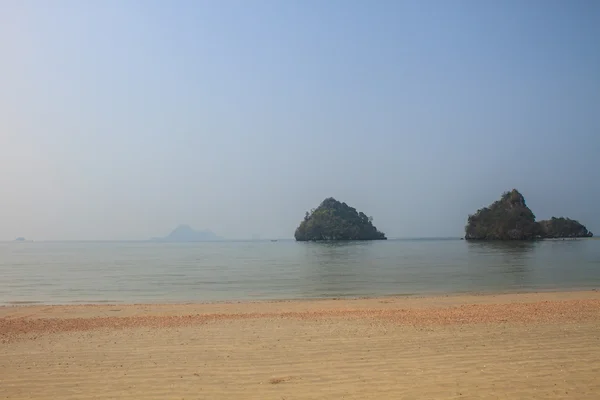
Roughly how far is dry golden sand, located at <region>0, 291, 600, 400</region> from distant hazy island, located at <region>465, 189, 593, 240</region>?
15439cm

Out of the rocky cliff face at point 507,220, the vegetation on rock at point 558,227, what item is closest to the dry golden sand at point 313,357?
the rocky cliff face at point 507,220

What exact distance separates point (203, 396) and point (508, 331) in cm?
779

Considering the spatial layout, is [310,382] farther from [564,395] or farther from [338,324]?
[338,324]

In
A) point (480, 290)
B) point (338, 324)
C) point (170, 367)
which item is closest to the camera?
point (170, 367)

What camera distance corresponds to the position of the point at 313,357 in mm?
9492

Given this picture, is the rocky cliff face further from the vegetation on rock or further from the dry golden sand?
the dry golden sand

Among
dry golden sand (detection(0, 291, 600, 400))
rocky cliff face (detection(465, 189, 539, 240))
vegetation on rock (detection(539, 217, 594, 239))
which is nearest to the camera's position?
dry golden sand (detection(0, 291, 600, 400))

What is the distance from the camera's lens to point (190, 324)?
1433 cm

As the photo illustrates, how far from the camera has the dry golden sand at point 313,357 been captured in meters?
7.51

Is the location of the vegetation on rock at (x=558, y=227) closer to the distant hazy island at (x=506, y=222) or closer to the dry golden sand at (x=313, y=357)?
the distant hazy island at (x=506, y=222)

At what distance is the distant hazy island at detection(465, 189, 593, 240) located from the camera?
516ft

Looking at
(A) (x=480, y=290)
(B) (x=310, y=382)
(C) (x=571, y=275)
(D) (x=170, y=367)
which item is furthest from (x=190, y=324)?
(C) (x=571, y=275)

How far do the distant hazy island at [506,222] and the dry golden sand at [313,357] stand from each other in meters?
154

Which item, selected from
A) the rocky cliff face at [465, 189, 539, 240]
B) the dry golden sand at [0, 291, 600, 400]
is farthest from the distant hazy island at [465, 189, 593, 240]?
the dry golden sand at [0, 291, 600, 400]
